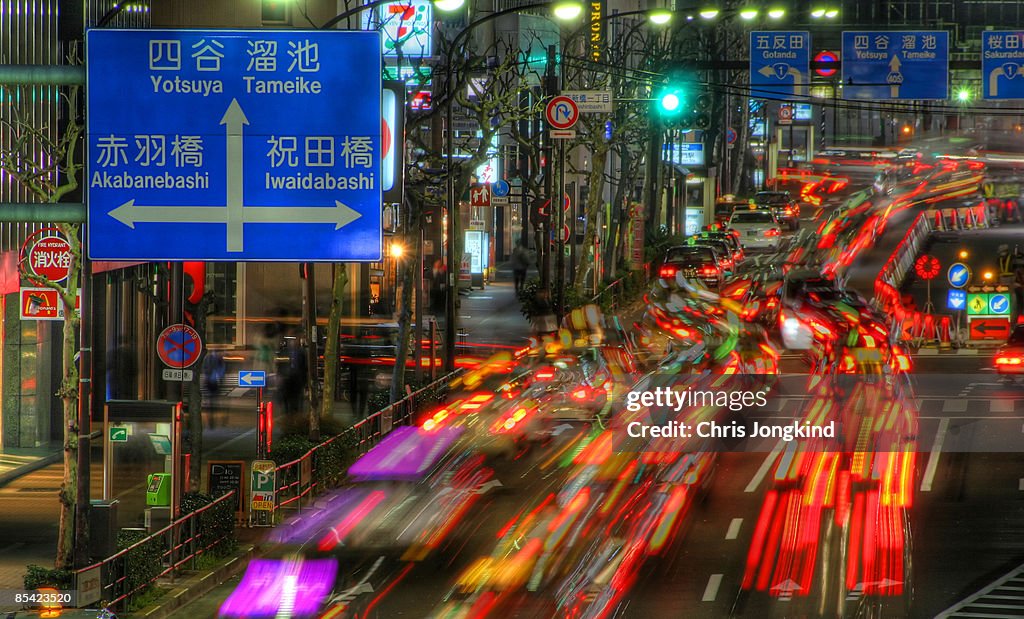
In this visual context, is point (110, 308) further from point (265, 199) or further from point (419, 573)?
point (265, 199)

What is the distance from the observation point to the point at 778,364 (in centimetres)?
3462

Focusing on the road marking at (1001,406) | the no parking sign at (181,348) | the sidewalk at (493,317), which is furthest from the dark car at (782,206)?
the no parking sign at (181,348)

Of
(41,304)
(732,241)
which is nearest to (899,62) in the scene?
(732,241)

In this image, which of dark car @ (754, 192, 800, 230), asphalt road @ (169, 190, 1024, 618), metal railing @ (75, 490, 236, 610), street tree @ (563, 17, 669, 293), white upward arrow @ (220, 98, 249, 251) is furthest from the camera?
dark car @ (754, 192, 800, 230)

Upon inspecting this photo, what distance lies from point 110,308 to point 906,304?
23.8 meters

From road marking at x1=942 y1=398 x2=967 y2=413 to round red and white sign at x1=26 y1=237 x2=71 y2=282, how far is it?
1737cm

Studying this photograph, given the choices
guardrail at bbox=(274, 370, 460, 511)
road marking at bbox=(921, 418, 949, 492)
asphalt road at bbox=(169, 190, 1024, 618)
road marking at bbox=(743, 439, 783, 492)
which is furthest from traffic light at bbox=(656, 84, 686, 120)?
road marking at bbox=(743, 439, 783, 492)

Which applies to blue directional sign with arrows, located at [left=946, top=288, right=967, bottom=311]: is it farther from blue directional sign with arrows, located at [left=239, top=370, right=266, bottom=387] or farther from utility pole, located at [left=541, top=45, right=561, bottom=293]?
blue directional sign with arrows, located at [left=239, top=370, right=266, bottom=387]

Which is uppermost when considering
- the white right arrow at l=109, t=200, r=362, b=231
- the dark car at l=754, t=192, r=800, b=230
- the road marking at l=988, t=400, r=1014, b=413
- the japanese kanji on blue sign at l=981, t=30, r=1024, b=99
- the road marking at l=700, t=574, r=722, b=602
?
the japanese kanji on blue sign at l=981, t=30, r=1024, b=99

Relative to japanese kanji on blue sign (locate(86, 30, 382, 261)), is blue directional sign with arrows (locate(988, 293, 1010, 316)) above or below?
below

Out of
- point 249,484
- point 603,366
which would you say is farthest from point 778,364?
point 249,484

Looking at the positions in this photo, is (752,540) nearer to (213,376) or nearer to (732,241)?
(213,376)

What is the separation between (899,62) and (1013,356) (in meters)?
11.0

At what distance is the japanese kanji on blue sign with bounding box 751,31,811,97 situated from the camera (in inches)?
1572
